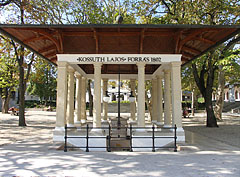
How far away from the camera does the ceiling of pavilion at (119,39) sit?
845cm

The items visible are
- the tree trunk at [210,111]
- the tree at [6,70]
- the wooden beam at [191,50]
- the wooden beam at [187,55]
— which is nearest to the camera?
the wooden beam at [191,50]

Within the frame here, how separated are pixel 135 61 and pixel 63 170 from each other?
19.4 feet

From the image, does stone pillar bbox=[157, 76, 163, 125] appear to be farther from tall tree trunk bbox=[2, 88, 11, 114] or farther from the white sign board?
tall tree trunk bbox=[2, 88, 11, 114]

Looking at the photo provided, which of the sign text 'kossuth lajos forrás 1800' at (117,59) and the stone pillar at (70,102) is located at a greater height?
the sign text 'kossuth lajos forrás 1800' at (117,59)

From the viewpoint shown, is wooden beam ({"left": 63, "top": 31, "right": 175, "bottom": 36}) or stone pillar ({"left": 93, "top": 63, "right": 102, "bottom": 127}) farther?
stone pillar ({"left": 93, "top": 63, "right": 102, "bottom": 127})

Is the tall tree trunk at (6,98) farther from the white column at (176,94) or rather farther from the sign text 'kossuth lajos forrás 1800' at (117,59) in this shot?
the white column at (176,94)

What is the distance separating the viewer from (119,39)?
9375 millimetres

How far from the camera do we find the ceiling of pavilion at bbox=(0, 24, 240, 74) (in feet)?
27.7

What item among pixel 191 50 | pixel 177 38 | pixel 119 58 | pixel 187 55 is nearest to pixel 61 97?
pixel 119 58

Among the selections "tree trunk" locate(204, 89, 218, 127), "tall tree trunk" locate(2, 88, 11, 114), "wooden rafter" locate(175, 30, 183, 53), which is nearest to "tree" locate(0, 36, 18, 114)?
"tall tree trunk" locate(2, 88, 11, 114)

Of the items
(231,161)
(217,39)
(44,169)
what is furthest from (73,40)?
(231,161)

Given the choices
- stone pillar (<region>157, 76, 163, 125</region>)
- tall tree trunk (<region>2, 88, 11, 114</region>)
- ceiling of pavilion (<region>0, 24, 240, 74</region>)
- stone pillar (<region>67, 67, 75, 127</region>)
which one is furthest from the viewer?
tall tree trunk (<region>2, 88, 11, 114</region>)

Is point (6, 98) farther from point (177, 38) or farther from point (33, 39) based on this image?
point (177, 38)

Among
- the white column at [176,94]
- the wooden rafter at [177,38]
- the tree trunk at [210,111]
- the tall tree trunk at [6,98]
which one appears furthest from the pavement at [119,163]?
the tall tree trunk at [6,98]
